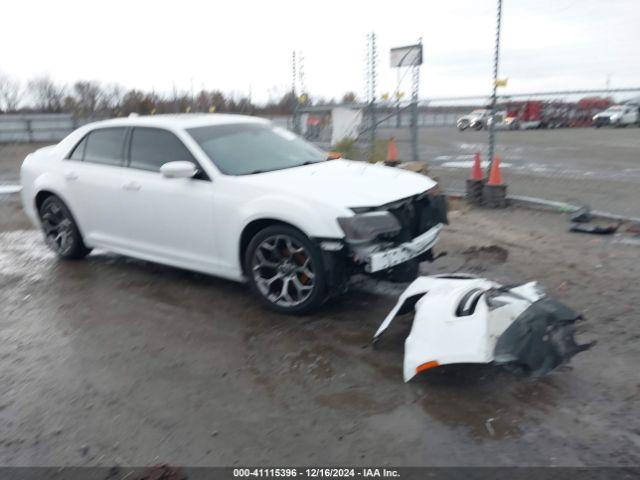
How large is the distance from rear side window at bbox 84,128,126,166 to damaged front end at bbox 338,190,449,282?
284 centimetres

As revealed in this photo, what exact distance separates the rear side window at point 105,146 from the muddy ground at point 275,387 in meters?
1.32

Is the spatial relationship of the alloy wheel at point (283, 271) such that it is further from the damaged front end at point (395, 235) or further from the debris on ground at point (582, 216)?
the debris on ground at point (582, 216)

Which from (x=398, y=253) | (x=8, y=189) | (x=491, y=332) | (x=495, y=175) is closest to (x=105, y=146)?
(x=398, y=253)

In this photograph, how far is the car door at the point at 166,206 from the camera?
5.46 meters

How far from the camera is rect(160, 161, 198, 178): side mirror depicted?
530 cm

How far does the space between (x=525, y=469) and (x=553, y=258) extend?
403 cm

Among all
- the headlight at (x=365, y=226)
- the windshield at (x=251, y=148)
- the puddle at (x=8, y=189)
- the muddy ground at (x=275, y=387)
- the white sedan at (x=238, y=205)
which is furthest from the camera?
the puddle at (x=8, y=189)

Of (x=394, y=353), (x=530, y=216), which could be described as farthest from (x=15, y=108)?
(x=394, y=353)

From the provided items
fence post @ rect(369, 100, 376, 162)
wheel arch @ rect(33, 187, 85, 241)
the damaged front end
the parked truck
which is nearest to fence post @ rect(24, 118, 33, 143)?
fence post @ rect(369, 100, 376, 162)

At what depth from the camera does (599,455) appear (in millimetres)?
3055

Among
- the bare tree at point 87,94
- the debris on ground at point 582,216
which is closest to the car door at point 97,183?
the debris on ground at point 582,216

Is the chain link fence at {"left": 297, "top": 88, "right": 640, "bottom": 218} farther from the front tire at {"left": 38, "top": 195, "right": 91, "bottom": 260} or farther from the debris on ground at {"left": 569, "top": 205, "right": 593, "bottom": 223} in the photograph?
the front tire at {"left": 38, "top": 195, "right": 91, "bottom": 260}

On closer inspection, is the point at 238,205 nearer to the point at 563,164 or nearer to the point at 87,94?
the point at 563,164

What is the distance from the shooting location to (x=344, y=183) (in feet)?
17.2
